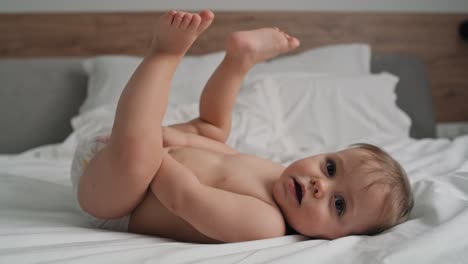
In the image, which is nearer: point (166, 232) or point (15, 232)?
point (15, 232)

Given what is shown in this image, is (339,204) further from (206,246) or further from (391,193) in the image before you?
(206,246)

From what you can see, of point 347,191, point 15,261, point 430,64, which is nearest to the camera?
point 15,261

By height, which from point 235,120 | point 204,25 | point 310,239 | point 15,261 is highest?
point 204,25

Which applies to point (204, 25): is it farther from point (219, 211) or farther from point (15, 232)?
point (15, 232)

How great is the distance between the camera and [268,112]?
1846mm

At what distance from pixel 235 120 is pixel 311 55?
0.62 metres

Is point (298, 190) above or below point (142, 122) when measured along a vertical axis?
below

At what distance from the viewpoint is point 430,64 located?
2.60 metres

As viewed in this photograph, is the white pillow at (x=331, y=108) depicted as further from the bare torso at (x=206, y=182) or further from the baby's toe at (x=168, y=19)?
the baby's toe at (x=168, y=19)

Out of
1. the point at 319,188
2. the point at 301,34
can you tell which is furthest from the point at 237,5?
the point at 319,188

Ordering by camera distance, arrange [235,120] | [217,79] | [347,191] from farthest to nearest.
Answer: [235,120] → [217,79] → [347,191]

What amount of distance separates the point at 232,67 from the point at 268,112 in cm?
68

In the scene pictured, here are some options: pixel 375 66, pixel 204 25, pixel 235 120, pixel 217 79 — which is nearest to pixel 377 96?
pixel 375 66

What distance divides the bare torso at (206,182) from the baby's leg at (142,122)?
7 cm
